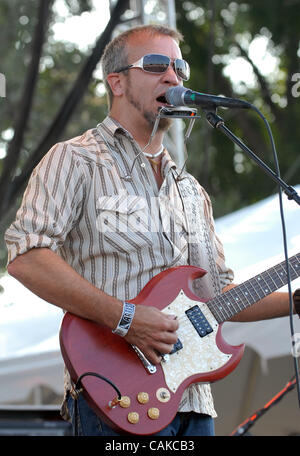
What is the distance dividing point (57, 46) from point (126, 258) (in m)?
9.27

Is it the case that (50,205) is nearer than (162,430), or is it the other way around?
(162,430)

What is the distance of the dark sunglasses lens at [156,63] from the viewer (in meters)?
3.05

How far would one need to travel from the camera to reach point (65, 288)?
2553mm

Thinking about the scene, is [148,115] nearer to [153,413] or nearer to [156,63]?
[156,63]

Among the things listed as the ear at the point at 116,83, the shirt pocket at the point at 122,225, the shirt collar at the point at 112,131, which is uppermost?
the ear at the point at 116,83

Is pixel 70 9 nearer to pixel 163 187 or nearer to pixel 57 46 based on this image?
pixel 57 46

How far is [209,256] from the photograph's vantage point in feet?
9.80

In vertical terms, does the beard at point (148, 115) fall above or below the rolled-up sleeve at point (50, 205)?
above

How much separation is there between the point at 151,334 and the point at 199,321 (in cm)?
24

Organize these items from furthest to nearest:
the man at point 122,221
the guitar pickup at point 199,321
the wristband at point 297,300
Answer: 1. the wristband at point 297,300
2. the guitar pickup at point 199,321
3. the man at point 122,221

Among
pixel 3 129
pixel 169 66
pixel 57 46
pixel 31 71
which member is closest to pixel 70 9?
pixel 57 46

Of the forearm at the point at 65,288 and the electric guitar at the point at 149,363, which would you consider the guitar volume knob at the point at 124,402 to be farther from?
the forearm at the point at 65,288

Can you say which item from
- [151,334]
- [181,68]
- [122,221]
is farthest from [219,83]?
[151,334]

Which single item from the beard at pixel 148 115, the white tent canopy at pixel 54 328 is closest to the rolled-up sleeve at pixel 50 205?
the beard at pixel 148 115
